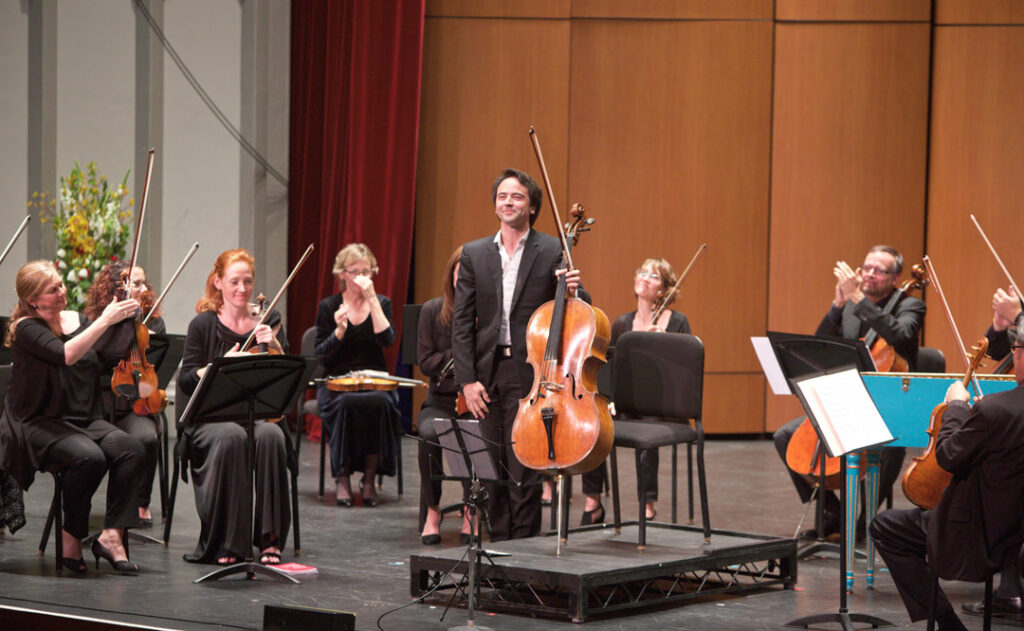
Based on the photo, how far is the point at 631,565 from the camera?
3.87 m

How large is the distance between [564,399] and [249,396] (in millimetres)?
1150

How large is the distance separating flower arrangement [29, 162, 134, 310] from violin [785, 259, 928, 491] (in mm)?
3887

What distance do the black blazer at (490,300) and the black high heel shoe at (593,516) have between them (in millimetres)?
1358

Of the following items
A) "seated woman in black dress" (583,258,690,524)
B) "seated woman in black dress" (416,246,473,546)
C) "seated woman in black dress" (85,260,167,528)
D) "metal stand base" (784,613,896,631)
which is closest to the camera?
"metal stand base" (784,613,896,631)

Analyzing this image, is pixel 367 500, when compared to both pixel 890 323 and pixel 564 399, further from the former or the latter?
pixel 890 323

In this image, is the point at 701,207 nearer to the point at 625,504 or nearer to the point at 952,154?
the point at 952,154

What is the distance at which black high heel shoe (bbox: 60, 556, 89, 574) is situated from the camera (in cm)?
435

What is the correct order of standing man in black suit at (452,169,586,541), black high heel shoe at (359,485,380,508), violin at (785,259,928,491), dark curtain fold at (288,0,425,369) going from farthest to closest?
dark curtain fold at (288,0,425,369), black high heel shoe at (359,485,380,508), violin at (785,259,928,491), standing man in black suit at (452,169,586,541)

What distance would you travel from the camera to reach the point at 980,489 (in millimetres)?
3363

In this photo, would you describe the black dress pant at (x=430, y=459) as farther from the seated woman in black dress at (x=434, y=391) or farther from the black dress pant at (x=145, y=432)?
the black dress pant at (x=145, y=432)

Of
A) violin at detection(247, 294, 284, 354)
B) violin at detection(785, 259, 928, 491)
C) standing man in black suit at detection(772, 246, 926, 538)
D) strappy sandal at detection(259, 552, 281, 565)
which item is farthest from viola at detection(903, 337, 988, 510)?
violin at detection(247, 294, 284, 354)

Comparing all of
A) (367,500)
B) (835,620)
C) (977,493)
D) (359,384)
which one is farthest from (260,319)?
(977,493)

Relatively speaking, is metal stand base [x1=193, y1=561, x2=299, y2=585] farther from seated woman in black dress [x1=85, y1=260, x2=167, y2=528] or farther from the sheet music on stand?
the sheet music on stand

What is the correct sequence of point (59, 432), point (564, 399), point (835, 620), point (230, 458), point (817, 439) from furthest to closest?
1. point (817, 439)
2. point (230, 458)
3. point (59, 432)
4. point (564, 399)
5. point (835, 620)
